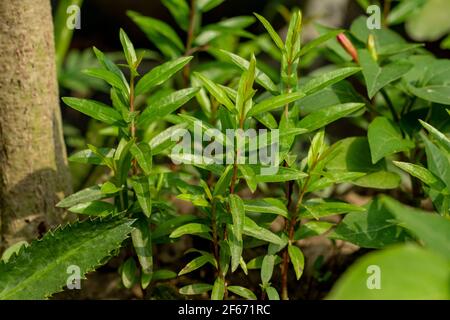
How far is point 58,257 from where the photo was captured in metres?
1.04

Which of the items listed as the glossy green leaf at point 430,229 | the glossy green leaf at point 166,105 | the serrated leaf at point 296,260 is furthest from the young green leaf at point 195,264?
the glossy green leaf at point 430,229

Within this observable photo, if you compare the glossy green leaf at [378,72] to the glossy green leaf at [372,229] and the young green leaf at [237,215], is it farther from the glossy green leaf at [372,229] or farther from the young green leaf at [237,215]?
the young green leaf at [237,215]

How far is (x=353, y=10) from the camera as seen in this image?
266 centimetres

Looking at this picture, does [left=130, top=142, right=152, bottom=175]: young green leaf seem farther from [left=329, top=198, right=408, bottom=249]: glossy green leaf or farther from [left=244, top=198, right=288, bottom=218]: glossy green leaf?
[left=329, top=198, right=408, bottom=249]: glossy green leaf

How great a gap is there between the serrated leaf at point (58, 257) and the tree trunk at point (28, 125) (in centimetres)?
20

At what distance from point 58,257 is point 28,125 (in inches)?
11.6

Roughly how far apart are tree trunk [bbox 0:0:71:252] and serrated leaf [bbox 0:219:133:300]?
0.20 metres

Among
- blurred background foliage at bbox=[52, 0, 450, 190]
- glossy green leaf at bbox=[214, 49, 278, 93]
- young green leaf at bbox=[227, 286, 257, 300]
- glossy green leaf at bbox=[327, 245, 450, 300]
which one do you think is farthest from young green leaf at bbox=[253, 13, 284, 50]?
glossy green leaf at bbox=[327, 245, 450, 300]

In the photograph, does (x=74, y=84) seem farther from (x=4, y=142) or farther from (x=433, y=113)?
(x=433, y=113)

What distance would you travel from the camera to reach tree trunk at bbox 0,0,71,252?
1171 millimetres

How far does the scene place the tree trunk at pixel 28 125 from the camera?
1171mm

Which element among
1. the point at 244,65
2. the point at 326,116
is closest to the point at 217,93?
the point at 244,65

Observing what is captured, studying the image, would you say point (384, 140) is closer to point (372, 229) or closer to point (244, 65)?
point (372, 229)
